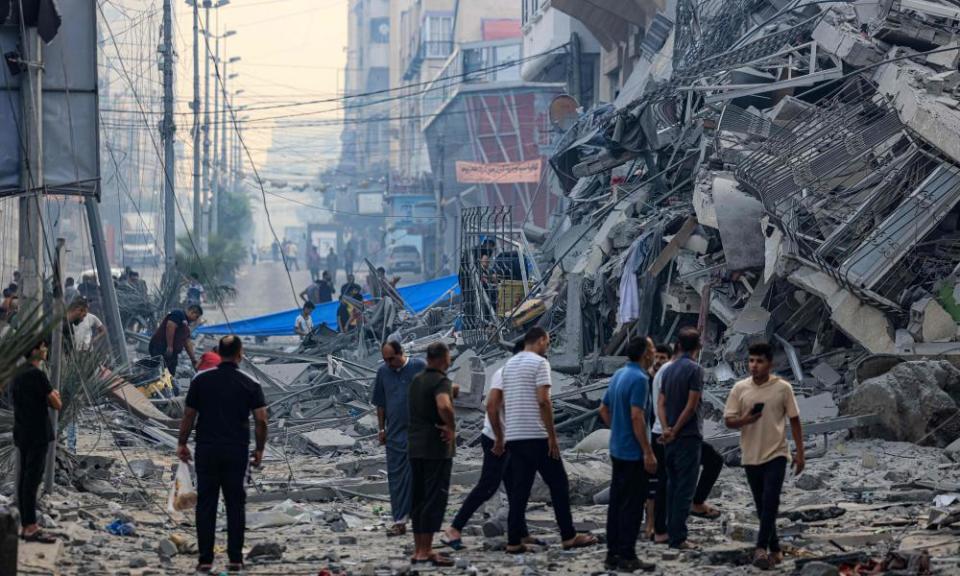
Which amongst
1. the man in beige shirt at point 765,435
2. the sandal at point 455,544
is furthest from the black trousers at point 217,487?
the man in beige shirt at point 765,435

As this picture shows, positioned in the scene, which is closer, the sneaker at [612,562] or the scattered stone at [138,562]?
the sneaker at [612,562]

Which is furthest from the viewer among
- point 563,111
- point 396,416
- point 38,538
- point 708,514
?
point 563,111

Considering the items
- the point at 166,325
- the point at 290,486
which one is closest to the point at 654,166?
the point at 166,325

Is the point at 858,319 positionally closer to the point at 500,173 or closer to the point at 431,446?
the point at 431,446

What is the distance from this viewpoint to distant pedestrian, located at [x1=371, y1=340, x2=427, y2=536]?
31.5ft

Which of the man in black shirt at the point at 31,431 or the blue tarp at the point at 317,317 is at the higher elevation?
the man in black shirt at the point at 31,431

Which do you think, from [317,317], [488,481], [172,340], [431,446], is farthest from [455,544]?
[317,317]

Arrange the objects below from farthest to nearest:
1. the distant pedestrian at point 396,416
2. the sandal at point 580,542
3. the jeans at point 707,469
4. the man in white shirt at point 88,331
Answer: the man in white shirt at point 88,331 < the distant pedestrian at point 396,416 < the jeans at point 707,469 < the sandal at point 580,542

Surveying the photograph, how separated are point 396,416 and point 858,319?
6.06m

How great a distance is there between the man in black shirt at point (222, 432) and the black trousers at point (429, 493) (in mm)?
1007

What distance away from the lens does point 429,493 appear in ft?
27.1

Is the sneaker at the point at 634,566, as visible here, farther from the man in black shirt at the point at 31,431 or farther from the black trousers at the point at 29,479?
the black trousers at the point at 29,479

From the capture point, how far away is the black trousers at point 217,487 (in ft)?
26.0

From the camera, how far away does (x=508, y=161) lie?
214ft
